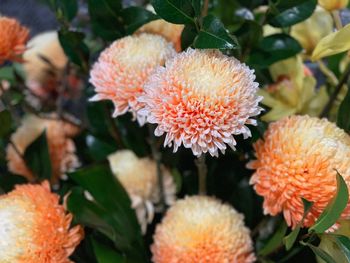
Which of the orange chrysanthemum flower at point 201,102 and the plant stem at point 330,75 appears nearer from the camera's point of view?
the orange chrysanthemum flower at point 201,102

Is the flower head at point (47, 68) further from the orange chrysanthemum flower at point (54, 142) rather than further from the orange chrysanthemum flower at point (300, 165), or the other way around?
the orange chrysanthemum flower at point (300, 165)

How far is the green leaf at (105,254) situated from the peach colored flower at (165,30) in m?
0.18

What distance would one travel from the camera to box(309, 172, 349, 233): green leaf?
→ 0.32m

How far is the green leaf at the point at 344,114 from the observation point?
1.37ft

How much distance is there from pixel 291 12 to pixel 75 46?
20cm

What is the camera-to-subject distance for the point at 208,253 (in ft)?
1.36

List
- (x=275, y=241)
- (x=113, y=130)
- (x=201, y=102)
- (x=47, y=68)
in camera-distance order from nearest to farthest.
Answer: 1. (x=201, y=102)
2. (x=275, y=241)
3. (x=113, y=130)
4. (x=47, y=68)

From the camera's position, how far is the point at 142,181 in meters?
0.52

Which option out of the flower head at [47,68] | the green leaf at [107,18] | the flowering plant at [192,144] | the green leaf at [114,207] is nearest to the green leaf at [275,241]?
the flowering plant at [192,144]

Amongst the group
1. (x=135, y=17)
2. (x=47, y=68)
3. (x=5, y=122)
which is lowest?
(x=47, y=68)

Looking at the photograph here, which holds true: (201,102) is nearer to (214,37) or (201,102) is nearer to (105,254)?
(214,37)

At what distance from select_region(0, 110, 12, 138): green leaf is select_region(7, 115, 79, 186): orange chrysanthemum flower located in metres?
0.12

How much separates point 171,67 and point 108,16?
5.8 inches

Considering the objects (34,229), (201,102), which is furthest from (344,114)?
(34,229)
